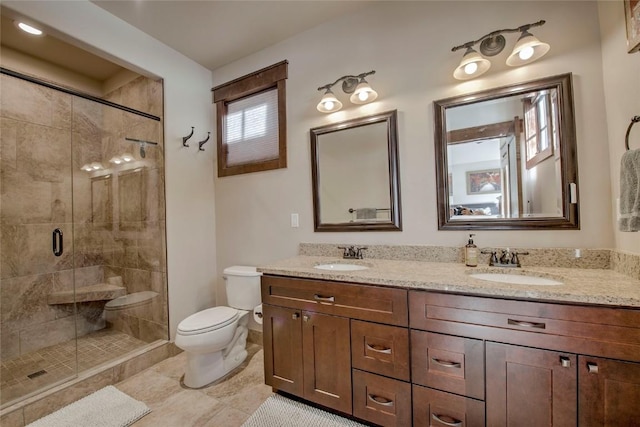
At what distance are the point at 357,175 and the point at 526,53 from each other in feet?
3.88

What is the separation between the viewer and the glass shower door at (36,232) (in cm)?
214

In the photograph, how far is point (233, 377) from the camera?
6.53 feet

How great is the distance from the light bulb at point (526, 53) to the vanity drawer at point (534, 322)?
1.30m

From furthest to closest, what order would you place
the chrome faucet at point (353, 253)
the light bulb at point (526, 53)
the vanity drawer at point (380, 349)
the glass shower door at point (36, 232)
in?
the glass shower door at point (36, 232), the chrome faucet at point (353, 253), the light bulb at point (526, 53), the vanity drawer at point (380, 349)

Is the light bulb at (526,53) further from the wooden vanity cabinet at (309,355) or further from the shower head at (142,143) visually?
the shower head at (142,143)

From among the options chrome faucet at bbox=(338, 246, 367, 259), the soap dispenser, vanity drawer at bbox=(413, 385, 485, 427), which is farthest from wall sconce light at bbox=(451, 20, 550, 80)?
vanity drawer at bbox=(413, 385, 485, 427)

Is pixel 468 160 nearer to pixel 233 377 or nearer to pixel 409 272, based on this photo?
pixel 409 272

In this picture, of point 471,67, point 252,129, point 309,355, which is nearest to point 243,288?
point 309,355

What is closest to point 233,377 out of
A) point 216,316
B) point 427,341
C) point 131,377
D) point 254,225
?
point 216,316

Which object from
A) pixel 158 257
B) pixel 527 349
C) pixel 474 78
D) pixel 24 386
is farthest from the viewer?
pixel 158 257

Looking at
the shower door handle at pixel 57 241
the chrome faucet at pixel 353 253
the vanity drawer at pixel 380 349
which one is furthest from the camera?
the shower door handle at pixel 57 241

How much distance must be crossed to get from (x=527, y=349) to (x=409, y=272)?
0.56m

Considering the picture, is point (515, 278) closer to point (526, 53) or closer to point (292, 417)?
point (526, 53)

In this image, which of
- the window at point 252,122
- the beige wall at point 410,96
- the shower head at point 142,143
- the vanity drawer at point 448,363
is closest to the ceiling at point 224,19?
the beige wall at point 410,96
